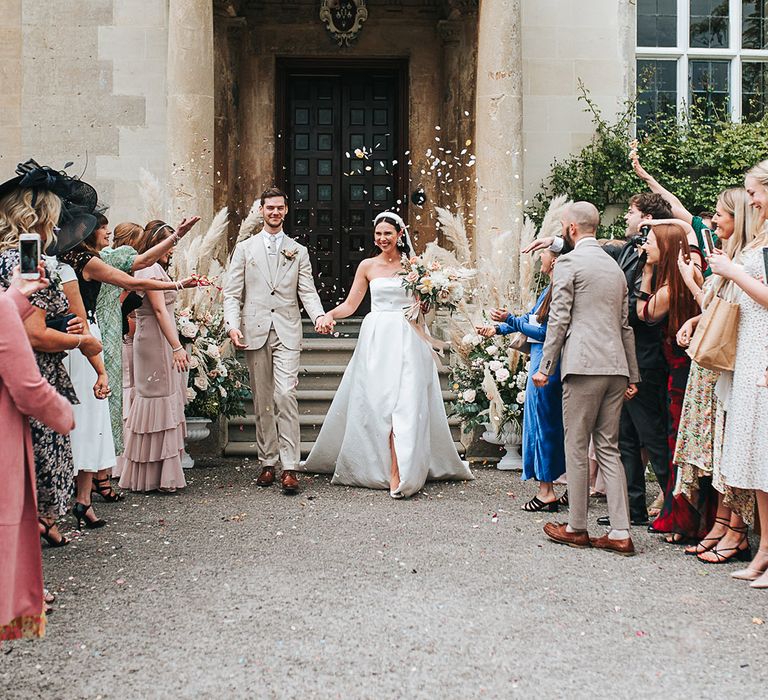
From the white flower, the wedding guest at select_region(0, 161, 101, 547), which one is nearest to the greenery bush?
the white flower

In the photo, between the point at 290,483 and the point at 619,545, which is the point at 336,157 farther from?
the point at 619,545

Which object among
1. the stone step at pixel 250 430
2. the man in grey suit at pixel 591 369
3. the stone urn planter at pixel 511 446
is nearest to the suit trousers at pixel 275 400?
the stone step at pixel 250 430

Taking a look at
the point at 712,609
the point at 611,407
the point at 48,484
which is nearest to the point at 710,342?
the point at 611,407

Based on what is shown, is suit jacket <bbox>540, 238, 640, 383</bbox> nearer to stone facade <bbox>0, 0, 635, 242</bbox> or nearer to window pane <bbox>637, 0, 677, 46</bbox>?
stone facade <bbox>0, 0, 635, 242</bbox>

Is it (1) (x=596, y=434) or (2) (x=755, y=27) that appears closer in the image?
(1) (x=596, y=434)

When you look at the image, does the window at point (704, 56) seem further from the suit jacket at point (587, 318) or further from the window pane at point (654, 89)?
the suit jacket at point (587, 318)

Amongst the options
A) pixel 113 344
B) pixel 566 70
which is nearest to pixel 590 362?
pixel 113 344

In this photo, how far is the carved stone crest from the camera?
11977 millimetres

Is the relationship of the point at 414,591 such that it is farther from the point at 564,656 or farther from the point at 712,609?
the point at 712,609

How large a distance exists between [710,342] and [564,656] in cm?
206

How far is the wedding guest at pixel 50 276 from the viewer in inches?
160

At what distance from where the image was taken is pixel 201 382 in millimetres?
8305

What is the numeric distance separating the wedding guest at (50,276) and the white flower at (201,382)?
3690mm

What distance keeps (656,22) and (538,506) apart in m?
8.17
